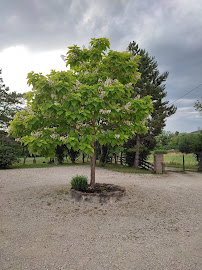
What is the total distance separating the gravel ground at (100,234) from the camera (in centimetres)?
365

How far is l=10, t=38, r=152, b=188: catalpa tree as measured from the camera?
5.98 meters

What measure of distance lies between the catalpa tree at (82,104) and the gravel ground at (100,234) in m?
1.98

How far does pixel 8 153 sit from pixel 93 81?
13.3 meters

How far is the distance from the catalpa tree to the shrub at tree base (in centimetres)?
1101

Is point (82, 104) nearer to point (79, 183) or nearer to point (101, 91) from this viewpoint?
point (101, 91)

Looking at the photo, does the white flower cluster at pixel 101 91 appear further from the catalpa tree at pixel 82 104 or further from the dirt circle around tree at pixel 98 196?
the dirt circle around tree at pixel 98 196

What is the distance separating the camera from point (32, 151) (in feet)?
21.3

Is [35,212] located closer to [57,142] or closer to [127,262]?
[57,142]

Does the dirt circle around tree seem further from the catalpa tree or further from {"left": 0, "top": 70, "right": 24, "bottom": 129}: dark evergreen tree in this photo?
{"left": 0, "top": 70, "right": 24, "bottom": 129}: dark evergreen tree

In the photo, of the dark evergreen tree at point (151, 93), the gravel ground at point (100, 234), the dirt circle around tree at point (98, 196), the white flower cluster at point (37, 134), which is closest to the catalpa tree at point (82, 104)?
the white flower cluster at point (37, 134)

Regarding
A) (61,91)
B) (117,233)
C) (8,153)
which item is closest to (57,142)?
(61,91)

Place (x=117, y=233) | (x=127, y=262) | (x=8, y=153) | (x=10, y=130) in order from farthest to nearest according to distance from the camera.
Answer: (x=8, y=153), (x=10, y=130), (x=117, y=233), (x=127, y=262)

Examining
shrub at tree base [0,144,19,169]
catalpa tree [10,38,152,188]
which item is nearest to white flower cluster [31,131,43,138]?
catalpa tree [10,38,152,188]

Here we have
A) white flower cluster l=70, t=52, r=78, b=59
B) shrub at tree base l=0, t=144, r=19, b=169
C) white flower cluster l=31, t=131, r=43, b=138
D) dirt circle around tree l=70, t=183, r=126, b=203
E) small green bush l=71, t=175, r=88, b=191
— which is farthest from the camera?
shrub at tree base l=0, t=144, r=19, b=169
